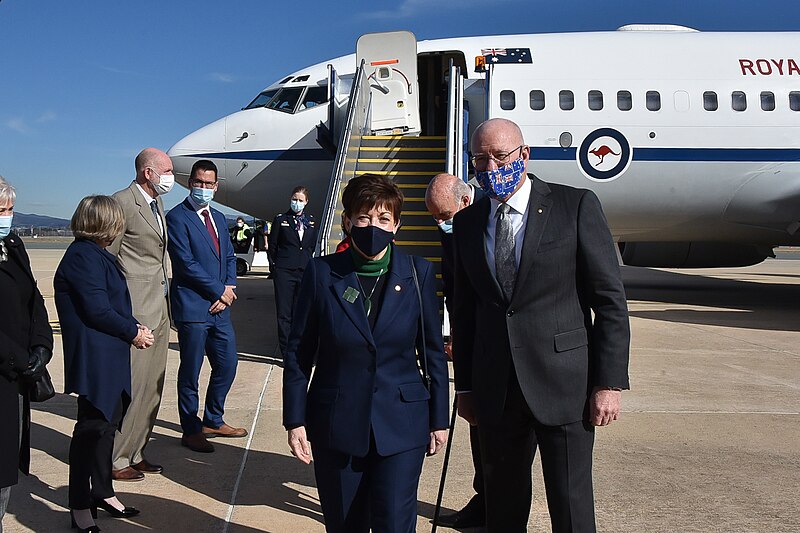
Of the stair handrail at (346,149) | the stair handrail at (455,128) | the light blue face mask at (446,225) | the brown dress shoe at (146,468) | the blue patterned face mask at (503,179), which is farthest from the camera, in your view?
the stair handrail at (455,128)

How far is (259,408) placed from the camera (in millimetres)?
6430

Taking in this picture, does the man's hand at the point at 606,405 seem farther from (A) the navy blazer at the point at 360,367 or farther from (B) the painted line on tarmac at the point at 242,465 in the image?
(B) the painted line on tarmac at the point at 242,465

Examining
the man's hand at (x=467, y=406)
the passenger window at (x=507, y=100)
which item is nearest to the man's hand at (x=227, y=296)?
the man's hand at (x=467, y=406)

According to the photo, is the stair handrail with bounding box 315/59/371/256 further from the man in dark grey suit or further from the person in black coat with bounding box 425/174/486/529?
the man in dark grey suit

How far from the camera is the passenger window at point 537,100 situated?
485 inches

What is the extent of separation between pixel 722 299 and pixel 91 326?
14.3 metres

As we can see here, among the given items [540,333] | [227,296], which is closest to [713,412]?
[227,296]

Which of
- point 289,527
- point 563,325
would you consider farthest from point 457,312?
point 289,527

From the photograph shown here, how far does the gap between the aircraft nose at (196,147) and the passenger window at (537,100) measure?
487 cm

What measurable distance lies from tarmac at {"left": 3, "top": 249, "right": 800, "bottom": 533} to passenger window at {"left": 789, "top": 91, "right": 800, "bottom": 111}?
221 inches

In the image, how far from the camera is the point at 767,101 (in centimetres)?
1267

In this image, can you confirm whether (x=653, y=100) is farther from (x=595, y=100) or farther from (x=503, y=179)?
Result: (x=503, y=179)

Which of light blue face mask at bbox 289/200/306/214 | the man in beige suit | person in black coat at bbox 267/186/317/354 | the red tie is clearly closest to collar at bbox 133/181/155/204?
the man in beige suit

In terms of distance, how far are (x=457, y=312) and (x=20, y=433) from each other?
6.01 feet
